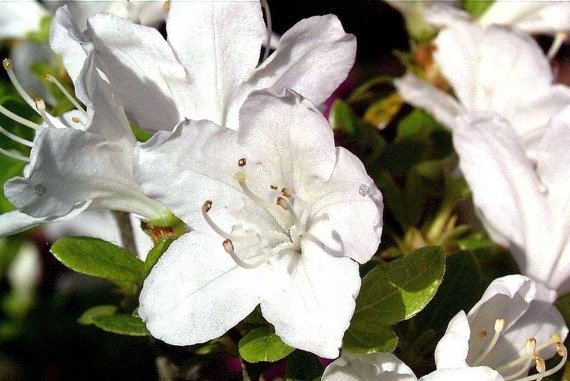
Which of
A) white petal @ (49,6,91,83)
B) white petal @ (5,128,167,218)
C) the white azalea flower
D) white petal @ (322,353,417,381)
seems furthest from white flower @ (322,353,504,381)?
the white azalea flower

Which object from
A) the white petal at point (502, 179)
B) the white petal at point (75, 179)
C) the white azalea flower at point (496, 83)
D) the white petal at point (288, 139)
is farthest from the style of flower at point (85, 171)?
the white azalea flower at point (496, 83)

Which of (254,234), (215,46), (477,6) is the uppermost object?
(215,46)

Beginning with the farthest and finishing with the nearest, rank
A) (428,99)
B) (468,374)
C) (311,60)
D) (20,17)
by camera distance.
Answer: (20,17), (428,99), (311,60), (468,374)

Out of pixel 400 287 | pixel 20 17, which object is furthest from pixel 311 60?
pixel 20 17

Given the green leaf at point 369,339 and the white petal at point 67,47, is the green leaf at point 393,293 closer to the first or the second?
the green leaf at point 369,339

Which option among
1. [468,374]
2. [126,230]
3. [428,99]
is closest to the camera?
[468,374]

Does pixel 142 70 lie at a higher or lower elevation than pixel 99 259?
higher

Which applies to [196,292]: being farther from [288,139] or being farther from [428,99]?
[428,99]

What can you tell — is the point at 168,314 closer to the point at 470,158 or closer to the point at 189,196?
the point at 189,196
